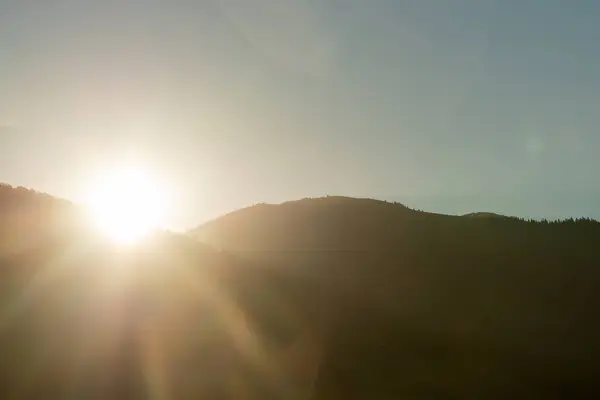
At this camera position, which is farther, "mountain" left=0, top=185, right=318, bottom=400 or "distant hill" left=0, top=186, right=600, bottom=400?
"distant hill" left=0, top=186, right=600, bottom=400

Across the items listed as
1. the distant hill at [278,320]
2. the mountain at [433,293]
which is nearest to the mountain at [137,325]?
the distant hill at [278,320]

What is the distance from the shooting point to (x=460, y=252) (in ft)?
101

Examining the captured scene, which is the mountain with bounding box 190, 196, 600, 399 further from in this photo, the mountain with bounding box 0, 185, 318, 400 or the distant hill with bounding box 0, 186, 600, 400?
the mountain with bounding box 0, 185, 318, 400

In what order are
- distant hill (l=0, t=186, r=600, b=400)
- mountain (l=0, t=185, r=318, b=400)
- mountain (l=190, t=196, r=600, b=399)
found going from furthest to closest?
mountain (l=190, t=196, r=600, b=399) < distant hill (l=0, t=186, r=600, b=400) < mountain (l=0, t=185, r=318, b=400)

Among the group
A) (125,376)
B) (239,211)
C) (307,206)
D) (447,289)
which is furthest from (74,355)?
(239,211)

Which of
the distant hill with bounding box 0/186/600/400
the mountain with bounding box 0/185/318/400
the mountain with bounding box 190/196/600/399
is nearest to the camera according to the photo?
the mountain with bounding box 0/185/318/400

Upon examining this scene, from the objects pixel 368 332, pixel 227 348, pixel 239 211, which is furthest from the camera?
pixel 239 211

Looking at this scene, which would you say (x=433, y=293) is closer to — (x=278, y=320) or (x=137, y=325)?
(x=278, y=320)

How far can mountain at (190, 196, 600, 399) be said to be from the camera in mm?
18156

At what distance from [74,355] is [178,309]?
3261mm

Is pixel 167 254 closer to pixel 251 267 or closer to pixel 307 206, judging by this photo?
pixel 251 267

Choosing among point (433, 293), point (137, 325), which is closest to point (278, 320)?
point (137, 325)

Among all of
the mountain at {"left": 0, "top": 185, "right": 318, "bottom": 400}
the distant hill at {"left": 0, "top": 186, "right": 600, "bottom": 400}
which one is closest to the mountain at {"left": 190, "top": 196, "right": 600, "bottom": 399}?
the distant hill at {"left": 0, "top": 186, "right": 600, "bottom": 400}

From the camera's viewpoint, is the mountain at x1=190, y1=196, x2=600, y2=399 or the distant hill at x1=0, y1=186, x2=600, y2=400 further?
the mountain at x1=190, y1=196, x2=600, y2=399
